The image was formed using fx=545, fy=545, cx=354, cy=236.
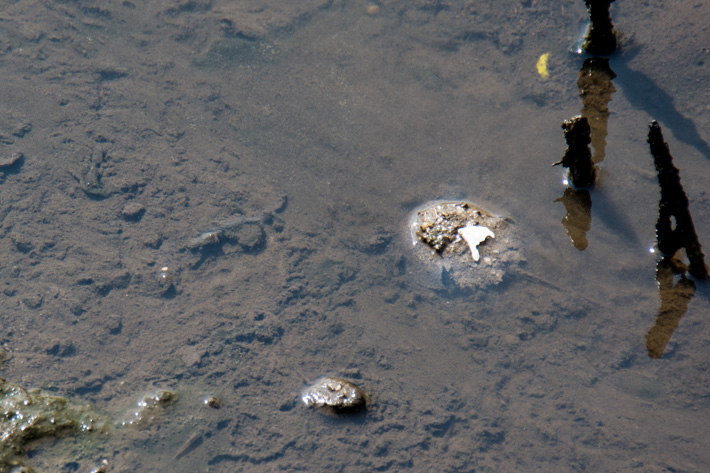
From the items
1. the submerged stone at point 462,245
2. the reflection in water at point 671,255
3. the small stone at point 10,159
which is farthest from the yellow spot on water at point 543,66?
the small stone at point 10,159

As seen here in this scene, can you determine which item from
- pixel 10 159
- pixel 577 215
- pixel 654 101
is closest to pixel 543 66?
pixel 654 101

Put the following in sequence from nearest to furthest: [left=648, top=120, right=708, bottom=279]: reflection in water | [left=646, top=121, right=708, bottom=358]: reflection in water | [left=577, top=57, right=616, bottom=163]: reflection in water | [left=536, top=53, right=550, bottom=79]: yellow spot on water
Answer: [left=648, top=120, right=708, bottom=279]: reflection in water → [left=646, top=121, right=708, bottom=358]: reflection in water → [left=577, top=57, right=616, bottom=163]: reflection in water → [left=536, top=53, right=550, bottom=79]: yellow spot on water

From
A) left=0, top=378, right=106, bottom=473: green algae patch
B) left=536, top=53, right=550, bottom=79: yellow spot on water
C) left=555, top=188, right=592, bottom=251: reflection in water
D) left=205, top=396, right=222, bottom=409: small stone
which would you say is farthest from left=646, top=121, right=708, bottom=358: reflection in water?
left=0, top=378, right=106, bottom=473: green algae patch

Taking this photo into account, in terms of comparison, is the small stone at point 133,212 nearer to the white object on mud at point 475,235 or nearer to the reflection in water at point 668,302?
the white object on mud at point 475,235

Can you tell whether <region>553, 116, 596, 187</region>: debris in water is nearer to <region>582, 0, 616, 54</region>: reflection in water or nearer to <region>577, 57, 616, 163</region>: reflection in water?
<region>577, 57, 616, 163</region>: reflection in water

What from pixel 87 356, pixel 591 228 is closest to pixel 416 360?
pixel 591 228
